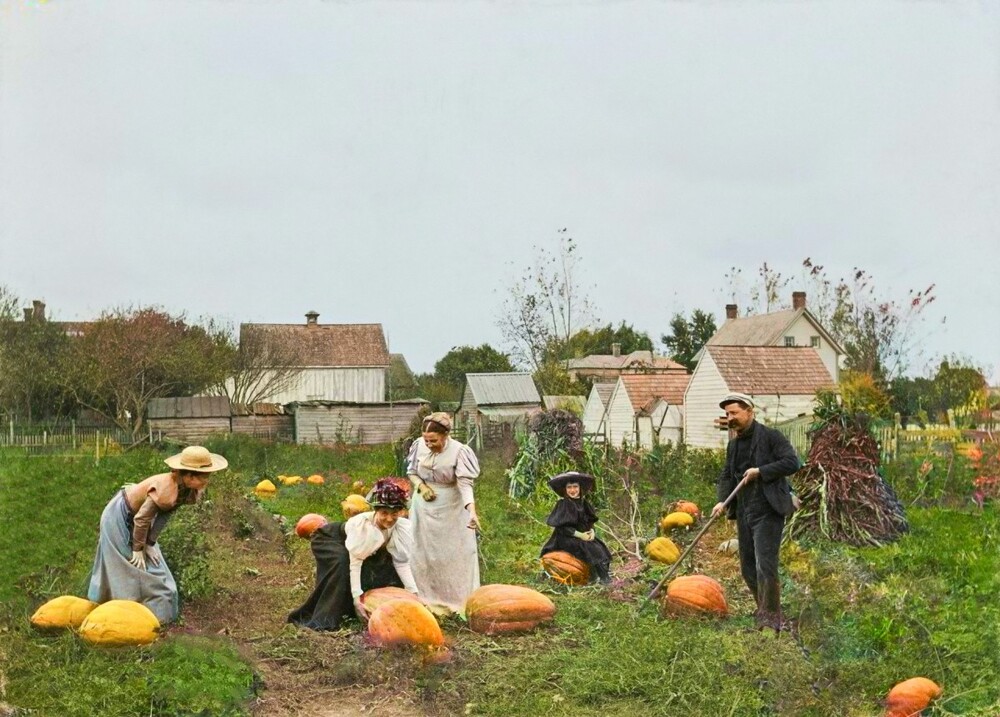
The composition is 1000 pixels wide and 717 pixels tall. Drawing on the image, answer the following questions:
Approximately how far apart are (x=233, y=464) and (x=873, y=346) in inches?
362

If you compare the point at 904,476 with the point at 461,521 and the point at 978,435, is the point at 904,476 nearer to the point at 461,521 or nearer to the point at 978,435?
the point at 978,435

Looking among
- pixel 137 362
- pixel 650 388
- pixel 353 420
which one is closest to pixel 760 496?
pixel 137 362

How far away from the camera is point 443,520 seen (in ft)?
25.3

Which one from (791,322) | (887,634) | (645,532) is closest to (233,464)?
(645,532)

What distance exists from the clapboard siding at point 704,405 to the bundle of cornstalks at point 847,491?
1989mm

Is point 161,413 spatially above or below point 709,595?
above

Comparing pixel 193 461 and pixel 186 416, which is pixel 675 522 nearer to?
pixel 186 416

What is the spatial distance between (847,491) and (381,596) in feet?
21.1

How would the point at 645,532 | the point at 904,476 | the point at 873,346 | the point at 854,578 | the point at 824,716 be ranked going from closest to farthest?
the point at 824,716
the point at 854,578
the point at 645,532
the point at 873,346
the point at 904,476

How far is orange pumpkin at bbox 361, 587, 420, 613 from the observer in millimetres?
6547

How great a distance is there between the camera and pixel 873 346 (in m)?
12.9

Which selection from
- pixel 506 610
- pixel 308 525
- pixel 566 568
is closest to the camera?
pixel 506 610

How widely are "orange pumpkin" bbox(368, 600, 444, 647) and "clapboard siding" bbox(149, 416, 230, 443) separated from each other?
265 inches

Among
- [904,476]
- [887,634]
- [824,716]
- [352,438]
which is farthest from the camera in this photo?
[352,438]
